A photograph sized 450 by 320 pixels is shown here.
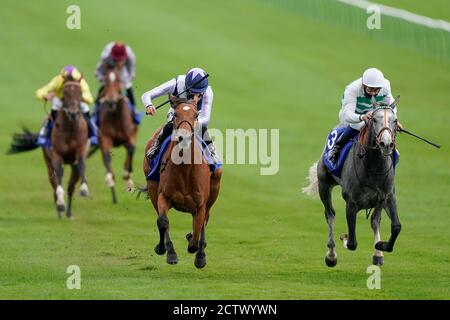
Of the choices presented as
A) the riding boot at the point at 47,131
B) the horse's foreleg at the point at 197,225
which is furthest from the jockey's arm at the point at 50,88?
the horse's foreleg at the point at 197,225

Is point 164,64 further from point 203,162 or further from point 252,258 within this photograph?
point 203,162

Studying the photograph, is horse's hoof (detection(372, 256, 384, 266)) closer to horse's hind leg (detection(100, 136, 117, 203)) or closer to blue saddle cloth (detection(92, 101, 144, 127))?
horse's hind leg (detection(100, 136, 117, 203))

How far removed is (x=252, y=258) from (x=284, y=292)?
2.85m

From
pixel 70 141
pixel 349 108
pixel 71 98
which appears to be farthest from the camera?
pixel 70 141

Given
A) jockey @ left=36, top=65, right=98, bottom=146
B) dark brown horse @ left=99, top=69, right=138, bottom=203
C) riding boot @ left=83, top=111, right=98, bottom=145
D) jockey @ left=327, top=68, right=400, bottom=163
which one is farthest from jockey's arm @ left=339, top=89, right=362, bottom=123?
dark brown horse @ left=99, top=69, right=138, bottom=203

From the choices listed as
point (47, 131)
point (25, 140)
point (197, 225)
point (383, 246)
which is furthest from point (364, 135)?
point (25, 140)

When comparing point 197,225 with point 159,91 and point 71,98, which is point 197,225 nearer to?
point 159,91

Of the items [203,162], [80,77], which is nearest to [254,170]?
[80,77]

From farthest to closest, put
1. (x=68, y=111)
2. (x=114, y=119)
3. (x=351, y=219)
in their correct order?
1. (x=114, y=119)
2. (x=68, y=111)
3. (x=351, y=219)

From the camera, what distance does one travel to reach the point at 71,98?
18.3m

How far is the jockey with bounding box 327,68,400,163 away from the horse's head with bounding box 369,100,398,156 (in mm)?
560

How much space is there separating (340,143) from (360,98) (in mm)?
609

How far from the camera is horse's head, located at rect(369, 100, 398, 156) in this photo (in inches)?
463

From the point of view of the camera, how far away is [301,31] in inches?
1517
